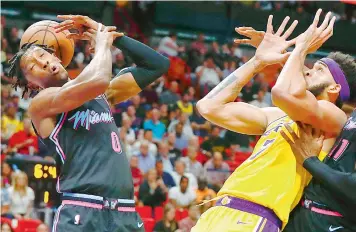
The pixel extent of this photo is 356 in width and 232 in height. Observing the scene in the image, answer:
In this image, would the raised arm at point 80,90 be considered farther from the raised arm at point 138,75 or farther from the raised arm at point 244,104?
the raised arm at point 244,104

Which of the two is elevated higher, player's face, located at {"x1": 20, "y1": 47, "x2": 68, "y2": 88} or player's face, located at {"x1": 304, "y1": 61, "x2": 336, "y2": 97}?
player's face, located at {"x1": 304, "y1": 61, "x2": 336, "y2": 97}

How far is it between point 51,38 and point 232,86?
1.44 m

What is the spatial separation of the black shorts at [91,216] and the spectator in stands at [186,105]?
10.5 metres

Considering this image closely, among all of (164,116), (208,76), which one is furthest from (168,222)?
(208,76)

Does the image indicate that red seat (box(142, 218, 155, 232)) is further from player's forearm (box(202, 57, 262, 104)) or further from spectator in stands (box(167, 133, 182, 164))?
player's forearm (box(202, 57, 262, 104))

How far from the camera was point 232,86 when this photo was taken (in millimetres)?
5113

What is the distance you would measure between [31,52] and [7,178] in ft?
20.0

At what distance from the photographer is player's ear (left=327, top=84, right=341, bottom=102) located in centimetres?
484

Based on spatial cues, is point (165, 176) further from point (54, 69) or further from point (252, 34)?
point (54, 69)

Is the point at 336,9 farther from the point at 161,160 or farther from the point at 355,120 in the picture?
the point at 355,120

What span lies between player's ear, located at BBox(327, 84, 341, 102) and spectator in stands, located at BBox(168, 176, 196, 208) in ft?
24.8

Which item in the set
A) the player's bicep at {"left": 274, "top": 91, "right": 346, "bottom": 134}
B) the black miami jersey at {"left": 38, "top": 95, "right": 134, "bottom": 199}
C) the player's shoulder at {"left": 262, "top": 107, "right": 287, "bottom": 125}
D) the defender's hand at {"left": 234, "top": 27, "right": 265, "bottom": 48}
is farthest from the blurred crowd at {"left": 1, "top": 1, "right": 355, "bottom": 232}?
the player's bicep at {"left": 274, "top": 91, "right": 346, "bottom": 134}

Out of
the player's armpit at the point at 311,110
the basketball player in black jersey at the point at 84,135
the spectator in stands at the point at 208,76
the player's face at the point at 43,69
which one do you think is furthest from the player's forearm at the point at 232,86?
the spectator in stands at the point at 208,76

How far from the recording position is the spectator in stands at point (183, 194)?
1224 centimetres
